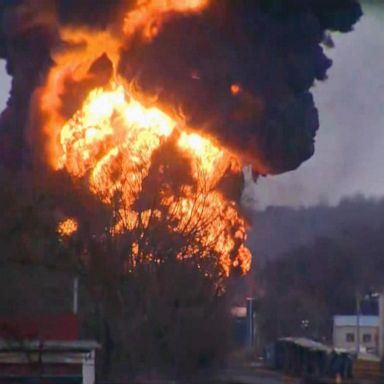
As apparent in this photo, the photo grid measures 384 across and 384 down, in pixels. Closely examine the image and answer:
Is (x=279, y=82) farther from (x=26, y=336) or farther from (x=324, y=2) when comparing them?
(x=26, y=336)

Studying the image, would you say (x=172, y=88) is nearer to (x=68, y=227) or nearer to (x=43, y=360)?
(x=68, y=227)

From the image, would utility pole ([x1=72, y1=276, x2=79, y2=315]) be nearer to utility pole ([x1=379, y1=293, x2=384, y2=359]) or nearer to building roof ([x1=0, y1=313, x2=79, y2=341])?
building roof ([x1=0, y1=313, x2=79, y2=341])

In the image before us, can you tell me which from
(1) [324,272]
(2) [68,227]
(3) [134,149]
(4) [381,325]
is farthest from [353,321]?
(2) [68,227]

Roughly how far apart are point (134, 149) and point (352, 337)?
5.86m

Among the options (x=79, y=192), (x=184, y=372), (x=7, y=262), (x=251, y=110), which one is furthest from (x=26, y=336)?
(x=251, y=110)

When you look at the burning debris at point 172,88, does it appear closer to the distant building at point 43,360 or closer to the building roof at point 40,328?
the building roof at point 40,328

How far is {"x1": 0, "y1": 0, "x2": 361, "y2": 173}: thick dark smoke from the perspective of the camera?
28031 millimetres

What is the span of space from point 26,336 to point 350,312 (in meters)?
8.92

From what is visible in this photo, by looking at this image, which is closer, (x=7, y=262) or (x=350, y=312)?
Result: (x=7, y=262)

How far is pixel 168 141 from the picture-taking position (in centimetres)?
2722

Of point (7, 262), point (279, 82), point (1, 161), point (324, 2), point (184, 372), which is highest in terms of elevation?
point (324, 2)

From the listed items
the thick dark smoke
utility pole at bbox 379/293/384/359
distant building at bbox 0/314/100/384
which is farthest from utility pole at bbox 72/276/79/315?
utility pole at bbox 379/293/384/359

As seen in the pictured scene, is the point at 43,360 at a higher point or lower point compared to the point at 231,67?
lower

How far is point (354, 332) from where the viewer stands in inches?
1043
